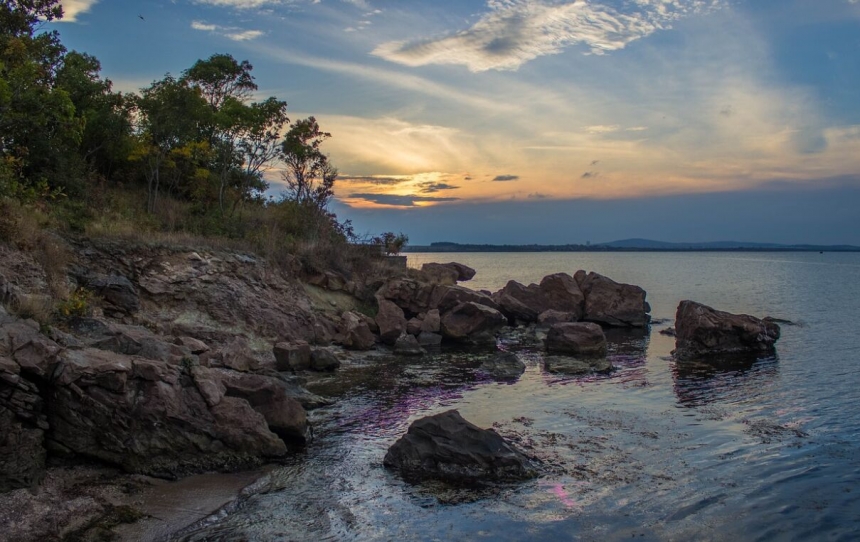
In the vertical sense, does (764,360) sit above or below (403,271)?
below

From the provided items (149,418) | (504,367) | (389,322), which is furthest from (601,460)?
(389,322)

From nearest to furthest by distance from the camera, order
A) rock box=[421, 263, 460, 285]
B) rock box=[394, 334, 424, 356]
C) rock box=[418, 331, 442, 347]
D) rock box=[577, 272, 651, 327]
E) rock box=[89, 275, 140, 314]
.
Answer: rock box=[89, 275, 140, 314] → rock box=[394, 334, 424, 356] → rock box=[418, 331, 442, 347] → rock box=[577, 272, 651, 327] → rock box=[421, 263, 460, 285]

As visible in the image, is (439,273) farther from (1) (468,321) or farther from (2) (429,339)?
(2) (429,339)

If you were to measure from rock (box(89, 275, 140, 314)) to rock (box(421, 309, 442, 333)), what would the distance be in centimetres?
1331

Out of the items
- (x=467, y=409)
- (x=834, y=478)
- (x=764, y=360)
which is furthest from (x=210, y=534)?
(x=764, y=360)

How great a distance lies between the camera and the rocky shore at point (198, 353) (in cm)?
1059

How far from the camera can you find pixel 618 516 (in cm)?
A: 1036

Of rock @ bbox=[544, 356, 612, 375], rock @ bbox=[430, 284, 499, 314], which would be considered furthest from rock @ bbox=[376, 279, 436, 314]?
rock @ bbox=[544, 356, 612, 375]

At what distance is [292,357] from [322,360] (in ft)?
Answer: 3.54

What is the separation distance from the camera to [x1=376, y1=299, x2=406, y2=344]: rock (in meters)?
27.9

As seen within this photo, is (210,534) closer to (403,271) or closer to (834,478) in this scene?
(834,478)

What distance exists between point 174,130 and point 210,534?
85.0 feet

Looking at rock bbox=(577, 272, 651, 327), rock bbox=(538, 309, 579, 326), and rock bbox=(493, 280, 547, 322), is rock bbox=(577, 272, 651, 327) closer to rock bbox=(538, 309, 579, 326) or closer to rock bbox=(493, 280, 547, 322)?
rock bbox=(538, 309, 579, 326)

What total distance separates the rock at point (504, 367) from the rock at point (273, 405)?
994 cm
